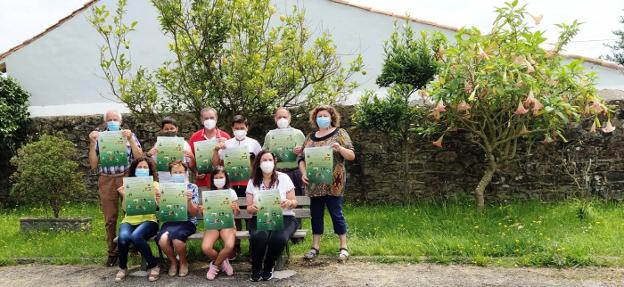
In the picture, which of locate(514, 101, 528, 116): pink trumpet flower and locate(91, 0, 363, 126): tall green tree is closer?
locate(514, 101, 528, 116): pink trumpet flower

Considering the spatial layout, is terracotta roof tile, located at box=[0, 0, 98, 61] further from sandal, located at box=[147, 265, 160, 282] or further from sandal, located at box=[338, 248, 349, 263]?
sandal, located at box=[338, 248, 349, 263]

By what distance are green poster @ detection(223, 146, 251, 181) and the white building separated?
20.9 ft

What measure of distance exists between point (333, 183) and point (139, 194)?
2.03 metres

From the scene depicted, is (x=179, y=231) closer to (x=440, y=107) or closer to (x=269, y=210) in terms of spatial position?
(x=269, y=210)

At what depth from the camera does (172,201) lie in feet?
18.0

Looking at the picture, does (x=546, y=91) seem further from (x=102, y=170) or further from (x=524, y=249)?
(x=102, y=170)

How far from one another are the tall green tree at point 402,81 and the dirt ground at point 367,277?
2567mm

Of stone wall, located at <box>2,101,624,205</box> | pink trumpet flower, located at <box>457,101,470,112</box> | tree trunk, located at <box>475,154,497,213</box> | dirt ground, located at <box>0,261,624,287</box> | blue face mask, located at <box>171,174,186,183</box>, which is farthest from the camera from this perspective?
stone wall, located at <box>2,101,624,205</box>

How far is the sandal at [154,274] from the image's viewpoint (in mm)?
5453

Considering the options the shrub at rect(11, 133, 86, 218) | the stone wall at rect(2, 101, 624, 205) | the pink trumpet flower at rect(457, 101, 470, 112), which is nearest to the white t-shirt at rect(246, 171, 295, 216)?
the pink trumpet flower at rect(457, 101, 470, 112)

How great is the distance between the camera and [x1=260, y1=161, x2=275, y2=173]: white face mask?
18.0ft

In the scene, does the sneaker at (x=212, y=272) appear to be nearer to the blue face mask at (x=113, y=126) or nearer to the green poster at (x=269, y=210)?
the green poster at (x=269, y=210)

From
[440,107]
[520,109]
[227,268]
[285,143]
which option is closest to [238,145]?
[285,143]

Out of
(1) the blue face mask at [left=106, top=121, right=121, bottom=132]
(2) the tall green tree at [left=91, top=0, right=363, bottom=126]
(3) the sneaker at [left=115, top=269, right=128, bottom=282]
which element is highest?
(2) the tall green tree at [left=91, top=0, right=363, bottom=126]
